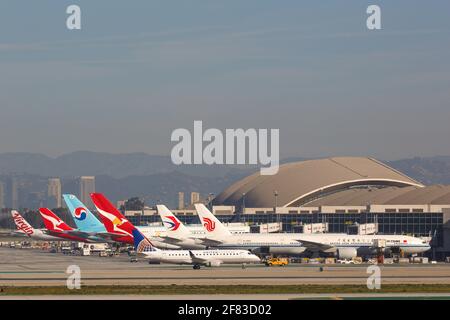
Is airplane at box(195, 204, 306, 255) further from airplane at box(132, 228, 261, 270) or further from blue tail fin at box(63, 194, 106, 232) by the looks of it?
blue tail fin at box(63, 194, 106, 232)

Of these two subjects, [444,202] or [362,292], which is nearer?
[362,292]

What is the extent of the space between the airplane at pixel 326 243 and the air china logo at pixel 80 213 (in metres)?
25.3

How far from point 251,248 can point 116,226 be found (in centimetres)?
2112

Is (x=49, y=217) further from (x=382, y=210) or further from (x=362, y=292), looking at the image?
(x=362, y=292)

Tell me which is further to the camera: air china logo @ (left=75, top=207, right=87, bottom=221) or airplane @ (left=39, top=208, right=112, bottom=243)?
air china logo @ (left=75, top=207, right=87, bottom=221)

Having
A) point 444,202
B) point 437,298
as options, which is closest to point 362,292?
point 437,298

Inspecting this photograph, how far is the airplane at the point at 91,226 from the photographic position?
459ft

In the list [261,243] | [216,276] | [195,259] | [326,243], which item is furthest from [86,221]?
[216,276]

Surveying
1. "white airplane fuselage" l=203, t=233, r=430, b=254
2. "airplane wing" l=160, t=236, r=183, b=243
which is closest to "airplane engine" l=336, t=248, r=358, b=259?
"white airplane fuselage" l=203, t=233, r=430, b=254

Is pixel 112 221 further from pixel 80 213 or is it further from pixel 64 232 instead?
pixel 64 232

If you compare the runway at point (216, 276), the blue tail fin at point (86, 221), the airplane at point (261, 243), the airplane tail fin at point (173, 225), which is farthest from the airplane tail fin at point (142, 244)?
the blue tail fin at point (86, 221)

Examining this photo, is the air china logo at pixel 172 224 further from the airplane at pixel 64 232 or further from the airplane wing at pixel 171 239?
the airplane at pixel 64 232

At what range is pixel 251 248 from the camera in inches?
5123

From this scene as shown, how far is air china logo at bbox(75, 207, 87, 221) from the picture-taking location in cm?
15225
